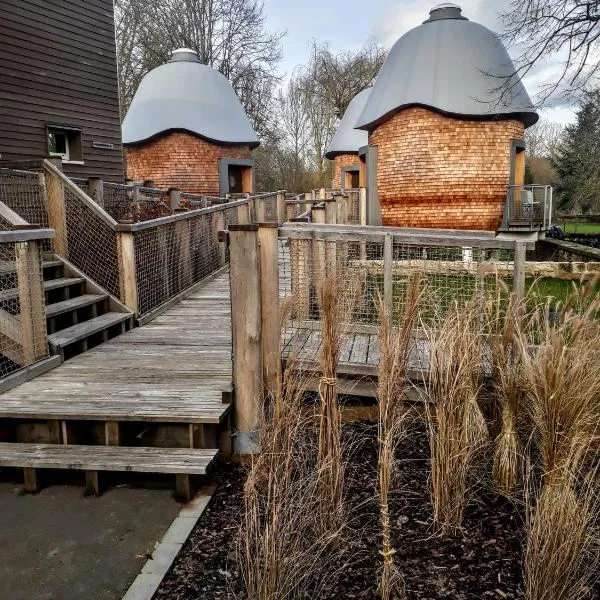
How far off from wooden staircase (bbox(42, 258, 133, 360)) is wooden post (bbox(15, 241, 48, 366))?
25 centimetres

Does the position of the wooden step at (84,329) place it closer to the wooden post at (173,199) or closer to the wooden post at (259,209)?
the wooden post at (173,199)

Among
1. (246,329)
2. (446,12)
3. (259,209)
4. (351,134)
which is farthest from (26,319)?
(351,134)

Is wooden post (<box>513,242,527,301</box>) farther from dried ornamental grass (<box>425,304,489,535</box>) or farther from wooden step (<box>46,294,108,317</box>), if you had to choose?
wooden step (<box>46,294,108,317</box>)

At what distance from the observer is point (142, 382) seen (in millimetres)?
3895

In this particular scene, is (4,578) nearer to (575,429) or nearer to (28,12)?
(575,429)

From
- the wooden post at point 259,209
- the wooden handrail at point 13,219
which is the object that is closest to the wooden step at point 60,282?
the wooden handrail at point 13,219

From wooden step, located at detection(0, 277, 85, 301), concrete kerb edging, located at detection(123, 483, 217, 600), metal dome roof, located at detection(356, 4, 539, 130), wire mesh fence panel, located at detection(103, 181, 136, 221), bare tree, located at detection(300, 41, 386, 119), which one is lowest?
concrete kerb edging, located at detection(123, 483, 217, 600)

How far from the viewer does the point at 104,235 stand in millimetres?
6129

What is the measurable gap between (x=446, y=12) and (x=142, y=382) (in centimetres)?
1517

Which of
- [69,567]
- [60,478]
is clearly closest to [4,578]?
[69,567]

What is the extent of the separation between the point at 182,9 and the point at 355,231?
28.8 meters

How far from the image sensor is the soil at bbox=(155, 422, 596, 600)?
2.23m

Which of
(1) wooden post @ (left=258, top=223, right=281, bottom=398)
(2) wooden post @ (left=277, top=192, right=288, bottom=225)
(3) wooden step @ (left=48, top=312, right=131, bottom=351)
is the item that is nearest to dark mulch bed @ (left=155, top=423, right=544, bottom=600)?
(1) wooden post @ (left=258, top=223, right=281, bottom=398)

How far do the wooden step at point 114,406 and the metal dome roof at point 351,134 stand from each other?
22.7 meters
